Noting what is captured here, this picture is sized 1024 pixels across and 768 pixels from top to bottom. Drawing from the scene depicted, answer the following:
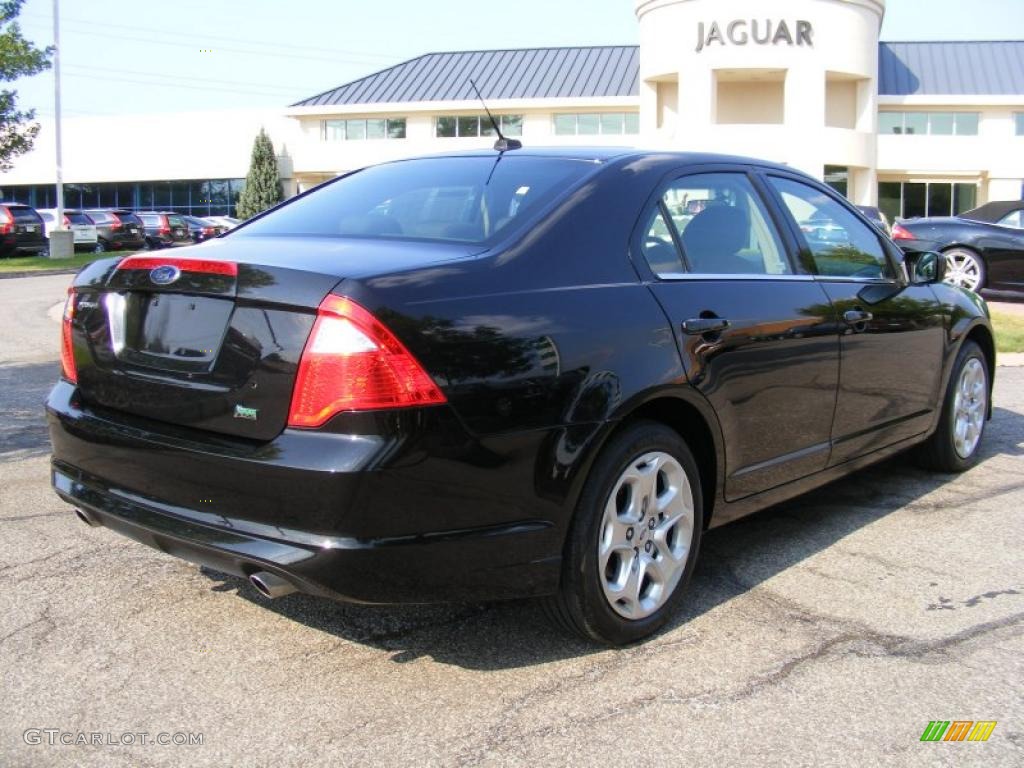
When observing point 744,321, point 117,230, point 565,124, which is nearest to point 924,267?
point 744,321

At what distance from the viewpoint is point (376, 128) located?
5219cm

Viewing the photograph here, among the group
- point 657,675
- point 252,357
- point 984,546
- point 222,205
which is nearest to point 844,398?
point 984,546

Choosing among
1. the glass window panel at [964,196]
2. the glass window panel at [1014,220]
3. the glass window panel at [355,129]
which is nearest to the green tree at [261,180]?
the glass window panel at [355,129]

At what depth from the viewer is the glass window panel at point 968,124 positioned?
147 feet

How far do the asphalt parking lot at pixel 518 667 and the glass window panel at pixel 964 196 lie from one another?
45360mm

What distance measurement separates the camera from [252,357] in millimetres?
2924

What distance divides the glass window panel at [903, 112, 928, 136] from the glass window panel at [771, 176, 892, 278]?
44466 millimetres

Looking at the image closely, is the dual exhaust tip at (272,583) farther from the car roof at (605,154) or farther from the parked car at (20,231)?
the parked car at (20,231)

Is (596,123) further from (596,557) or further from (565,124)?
(596,557)

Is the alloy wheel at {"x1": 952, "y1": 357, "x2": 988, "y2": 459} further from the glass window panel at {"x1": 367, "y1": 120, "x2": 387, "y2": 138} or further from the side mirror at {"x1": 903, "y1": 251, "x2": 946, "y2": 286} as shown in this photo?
the glass window panel at {"x1": 367, "y1": 120, "x2": 387, "y2": 138}

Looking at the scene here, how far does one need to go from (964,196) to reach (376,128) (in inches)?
1094

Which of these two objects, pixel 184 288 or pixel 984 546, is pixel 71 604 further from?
pixel 984 546

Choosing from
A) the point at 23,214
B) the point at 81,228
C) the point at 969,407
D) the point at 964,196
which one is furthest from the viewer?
the point at 964,196

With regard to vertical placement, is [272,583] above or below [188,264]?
below
